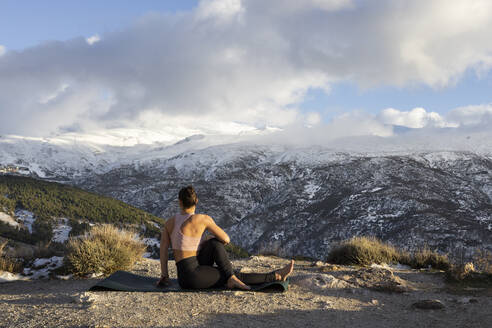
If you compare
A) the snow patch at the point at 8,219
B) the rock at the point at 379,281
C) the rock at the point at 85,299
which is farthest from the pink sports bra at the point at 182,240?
the snow patch at the point at 8,219

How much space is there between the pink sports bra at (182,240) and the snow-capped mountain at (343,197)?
60489mm

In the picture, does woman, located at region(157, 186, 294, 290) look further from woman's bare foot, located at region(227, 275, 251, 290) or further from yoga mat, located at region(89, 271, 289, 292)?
yoga mat, located at region(89, 271, 289, 292)

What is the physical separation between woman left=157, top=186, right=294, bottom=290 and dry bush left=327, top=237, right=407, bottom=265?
27.4ft

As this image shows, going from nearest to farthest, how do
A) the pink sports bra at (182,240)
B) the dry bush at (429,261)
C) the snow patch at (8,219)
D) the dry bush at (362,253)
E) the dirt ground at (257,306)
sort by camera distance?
the dirt ground at (257,306) < the pink sports bra at (182,240) < the dry bush at (429,261) < the dry bush at (362,253) < the snow patch at (8,219)

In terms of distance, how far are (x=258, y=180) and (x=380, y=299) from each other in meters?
149

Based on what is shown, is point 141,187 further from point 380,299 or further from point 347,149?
point 380,299

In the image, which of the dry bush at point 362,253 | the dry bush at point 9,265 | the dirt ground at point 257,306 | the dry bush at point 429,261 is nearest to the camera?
→ the dirt ground at point 257,306

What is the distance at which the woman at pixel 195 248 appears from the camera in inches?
309

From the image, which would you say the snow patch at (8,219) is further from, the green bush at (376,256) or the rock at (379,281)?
the rock at (379,281)

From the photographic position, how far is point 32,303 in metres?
8.08

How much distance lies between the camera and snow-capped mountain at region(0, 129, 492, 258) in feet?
270

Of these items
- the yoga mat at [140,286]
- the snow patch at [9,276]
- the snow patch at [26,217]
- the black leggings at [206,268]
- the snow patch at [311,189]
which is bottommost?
the snow patch at [26,217]

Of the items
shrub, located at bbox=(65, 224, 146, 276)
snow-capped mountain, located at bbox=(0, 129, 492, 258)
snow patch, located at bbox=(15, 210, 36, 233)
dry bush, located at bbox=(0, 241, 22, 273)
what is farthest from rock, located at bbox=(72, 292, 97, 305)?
snow patch, located at bbox=(15, 210, 36, 233)

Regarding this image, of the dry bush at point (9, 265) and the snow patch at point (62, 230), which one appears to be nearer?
the dry bush at point (9, 265)
